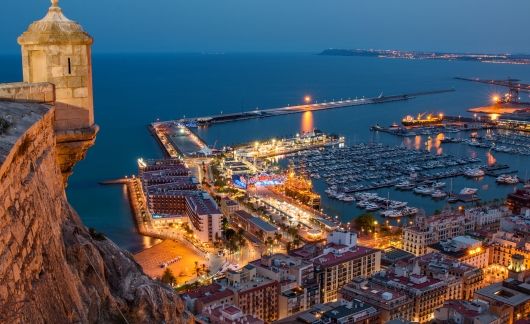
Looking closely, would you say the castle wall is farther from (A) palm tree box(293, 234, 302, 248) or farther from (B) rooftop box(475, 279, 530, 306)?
(A) palm tree box(293, 234, 302, 248)

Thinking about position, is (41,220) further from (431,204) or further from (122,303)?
(431,204)

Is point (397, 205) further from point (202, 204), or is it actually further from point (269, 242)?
point (202, 204)

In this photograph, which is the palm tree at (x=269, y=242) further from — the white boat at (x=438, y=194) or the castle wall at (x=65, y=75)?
the castle wall at (x=65, y=75)

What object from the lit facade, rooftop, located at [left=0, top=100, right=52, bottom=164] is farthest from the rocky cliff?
the lit facade

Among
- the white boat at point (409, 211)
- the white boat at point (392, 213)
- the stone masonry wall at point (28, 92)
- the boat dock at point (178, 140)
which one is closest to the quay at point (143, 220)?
the boat dock at point (178, 140)

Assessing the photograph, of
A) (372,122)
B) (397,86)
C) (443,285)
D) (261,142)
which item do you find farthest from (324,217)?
(397,86)

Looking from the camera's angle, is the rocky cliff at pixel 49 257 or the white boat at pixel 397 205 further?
the white boat at pixel 397 205
